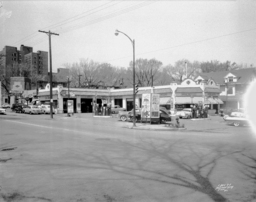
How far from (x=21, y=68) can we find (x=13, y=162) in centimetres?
6218

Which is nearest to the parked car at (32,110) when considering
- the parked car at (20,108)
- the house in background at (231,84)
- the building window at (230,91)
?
the parked car at (20,108)

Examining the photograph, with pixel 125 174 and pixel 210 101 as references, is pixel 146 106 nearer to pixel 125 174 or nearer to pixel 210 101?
pixel 125 174

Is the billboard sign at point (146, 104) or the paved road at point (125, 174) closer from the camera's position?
the paved road at point (125, 174)

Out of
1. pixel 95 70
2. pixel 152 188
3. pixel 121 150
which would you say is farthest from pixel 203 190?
pixel 95 70

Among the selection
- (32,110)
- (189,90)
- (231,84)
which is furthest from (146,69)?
(32,110)

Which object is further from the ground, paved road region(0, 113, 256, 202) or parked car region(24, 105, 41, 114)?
parked car region(24, 105, 41, 114)

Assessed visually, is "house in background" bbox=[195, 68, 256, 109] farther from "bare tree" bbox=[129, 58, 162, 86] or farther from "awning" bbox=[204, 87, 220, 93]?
"bare tree" bbox=[129, 58, 162, 86]

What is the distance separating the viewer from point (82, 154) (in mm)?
8469

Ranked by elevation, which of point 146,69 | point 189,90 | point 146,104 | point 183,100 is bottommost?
point 146,104

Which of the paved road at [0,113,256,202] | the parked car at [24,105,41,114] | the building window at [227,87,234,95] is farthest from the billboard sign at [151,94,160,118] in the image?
the building window at [227,87,234,95]

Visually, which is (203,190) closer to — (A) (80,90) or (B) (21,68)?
(A) (80,90)

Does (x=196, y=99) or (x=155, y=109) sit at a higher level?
(x=196, y=99)

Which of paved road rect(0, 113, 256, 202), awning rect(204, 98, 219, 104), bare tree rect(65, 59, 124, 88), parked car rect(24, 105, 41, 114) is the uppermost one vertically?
bare tree rect(65, 59, 124, 88)

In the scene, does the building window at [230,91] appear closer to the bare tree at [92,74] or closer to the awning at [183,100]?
the awning at [183,100]
